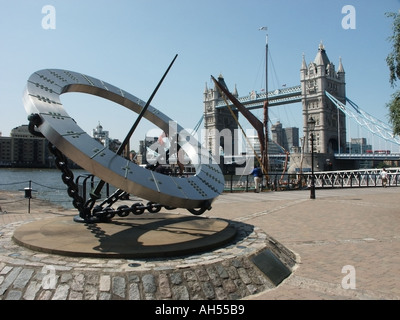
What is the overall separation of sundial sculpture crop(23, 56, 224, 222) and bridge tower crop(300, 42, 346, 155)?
203ft

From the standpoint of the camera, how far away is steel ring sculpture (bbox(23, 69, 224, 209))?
12.3ft

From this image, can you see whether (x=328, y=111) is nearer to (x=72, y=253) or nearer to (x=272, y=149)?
(x=272, y=149)

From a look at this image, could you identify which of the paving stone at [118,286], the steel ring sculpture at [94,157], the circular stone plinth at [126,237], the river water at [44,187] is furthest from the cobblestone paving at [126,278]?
the river water at [44,187]

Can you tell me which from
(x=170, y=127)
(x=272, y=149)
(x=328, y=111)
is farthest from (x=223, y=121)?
(x=170, y=127)

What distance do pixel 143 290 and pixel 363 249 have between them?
379cm

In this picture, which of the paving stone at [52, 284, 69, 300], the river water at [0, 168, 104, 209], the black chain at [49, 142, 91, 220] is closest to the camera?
the paving stone at [52, 284, 69, 300]

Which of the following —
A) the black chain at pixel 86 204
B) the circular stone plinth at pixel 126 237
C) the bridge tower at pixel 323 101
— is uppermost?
the bridge tower at pixel 323 101

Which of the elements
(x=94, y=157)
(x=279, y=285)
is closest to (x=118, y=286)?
(x=94, y=157)

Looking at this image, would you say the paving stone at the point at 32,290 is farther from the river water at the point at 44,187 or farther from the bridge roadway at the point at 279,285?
the river water at the point at 44,187

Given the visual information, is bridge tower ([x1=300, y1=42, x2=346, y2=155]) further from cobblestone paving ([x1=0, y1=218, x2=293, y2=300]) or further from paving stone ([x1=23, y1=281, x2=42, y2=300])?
paving stone ([x1=23, y1=281, x2=42, y2=300])

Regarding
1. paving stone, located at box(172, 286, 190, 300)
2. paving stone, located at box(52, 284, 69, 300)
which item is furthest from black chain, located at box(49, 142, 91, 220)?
paving stone, located at box(172, 286, 190, 300)

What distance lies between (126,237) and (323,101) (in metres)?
67.8

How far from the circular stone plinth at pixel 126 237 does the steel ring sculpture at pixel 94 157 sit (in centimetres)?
46

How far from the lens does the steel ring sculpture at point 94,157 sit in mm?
3740
